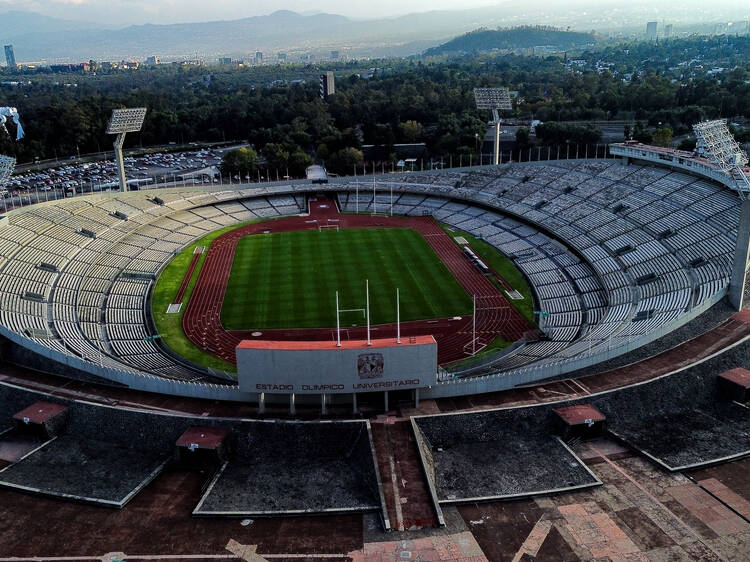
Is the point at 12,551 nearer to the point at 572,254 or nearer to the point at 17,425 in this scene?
the point at 17,425

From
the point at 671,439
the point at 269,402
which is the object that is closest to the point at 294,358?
the point at 269,402

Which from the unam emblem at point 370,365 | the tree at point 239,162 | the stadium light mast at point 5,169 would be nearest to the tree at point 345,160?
the tree at point 239,162

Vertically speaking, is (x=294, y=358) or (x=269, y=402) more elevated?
(x=294, y=358)

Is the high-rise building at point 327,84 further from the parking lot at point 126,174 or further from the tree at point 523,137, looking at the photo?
the tree at point 523,137

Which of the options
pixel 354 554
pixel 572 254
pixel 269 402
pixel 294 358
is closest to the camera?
pixel 354 554

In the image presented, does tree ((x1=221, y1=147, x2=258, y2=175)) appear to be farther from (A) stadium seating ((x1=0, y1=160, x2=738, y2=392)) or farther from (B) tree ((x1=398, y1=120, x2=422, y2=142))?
(B) tree ((x1=398, y1=120, x2=422, y2=142))

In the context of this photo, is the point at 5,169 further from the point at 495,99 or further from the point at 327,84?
the point at 327,84
